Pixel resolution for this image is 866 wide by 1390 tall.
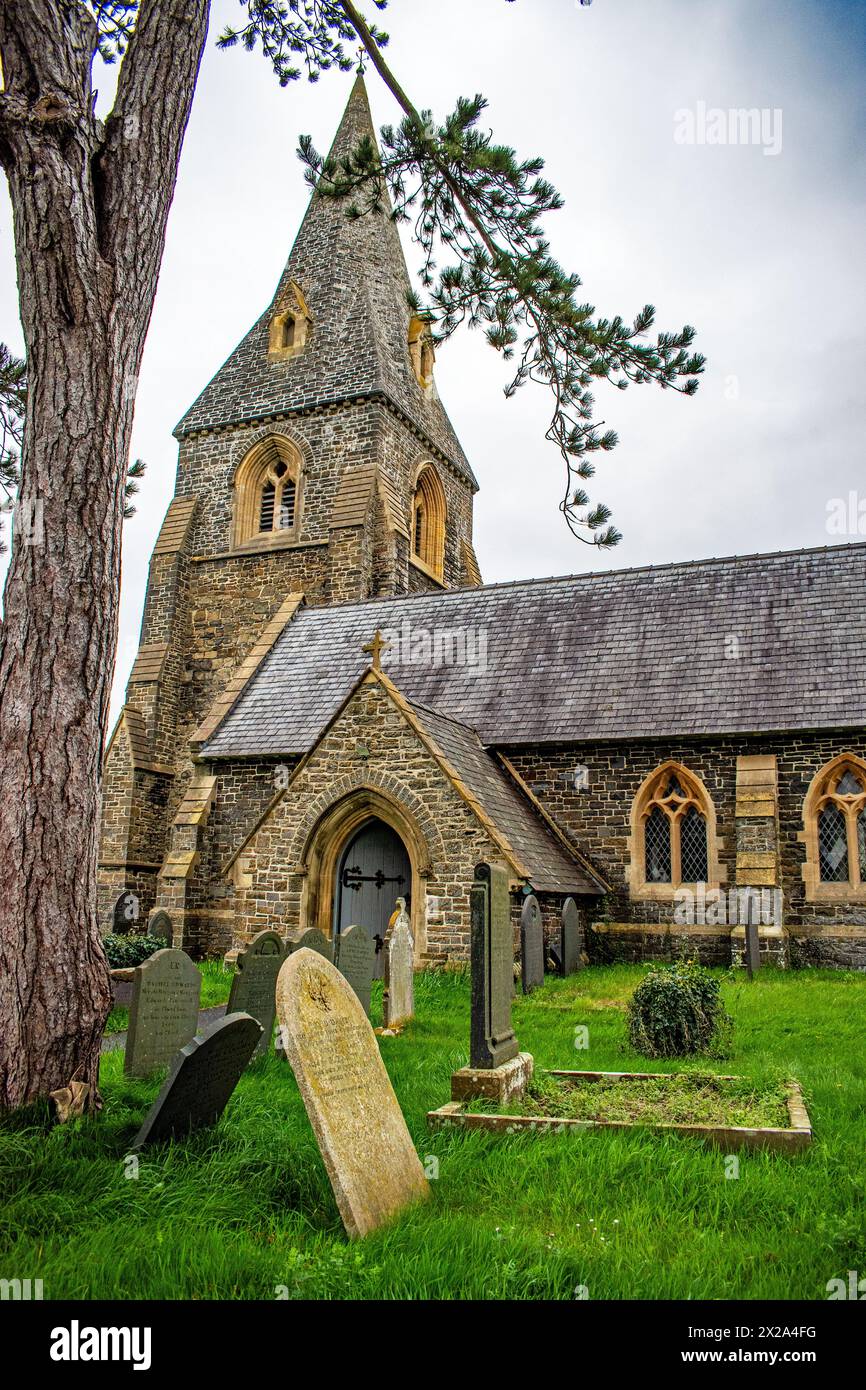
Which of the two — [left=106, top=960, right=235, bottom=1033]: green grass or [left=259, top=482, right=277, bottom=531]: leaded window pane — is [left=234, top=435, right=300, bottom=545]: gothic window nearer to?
[left=259, top=482, right=277, bottom=531]: leaded window pane

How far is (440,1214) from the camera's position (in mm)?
4633

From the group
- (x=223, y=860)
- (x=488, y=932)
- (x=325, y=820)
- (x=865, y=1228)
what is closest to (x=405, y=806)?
(x=325, y=820)

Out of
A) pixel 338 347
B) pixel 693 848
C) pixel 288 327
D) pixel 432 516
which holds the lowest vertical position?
pixel 693 848

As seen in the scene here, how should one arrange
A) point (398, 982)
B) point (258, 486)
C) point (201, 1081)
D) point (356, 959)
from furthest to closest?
point (258, 486), point (356, 959), point (398, 982), point (201, 1081)

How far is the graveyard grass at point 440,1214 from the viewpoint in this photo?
148 inches

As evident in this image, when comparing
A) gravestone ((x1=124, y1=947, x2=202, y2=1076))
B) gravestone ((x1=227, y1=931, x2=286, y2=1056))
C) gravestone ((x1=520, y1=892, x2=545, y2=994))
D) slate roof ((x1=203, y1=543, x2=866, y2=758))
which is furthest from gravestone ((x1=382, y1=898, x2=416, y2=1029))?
slate roof ((x1=203, y1=543, x2=866, y2=758))

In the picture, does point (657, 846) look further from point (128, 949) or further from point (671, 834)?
point (128, 949)

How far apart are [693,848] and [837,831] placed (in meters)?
2.13

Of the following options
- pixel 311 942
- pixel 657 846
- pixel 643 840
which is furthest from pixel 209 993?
pixel 657 846

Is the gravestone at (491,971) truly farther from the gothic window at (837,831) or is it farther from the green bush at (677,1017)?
the gothic window at (837,831)

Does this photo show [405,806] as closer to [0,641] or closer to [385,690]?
[385,690]

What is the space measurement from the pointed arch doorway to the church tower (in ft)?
20.2

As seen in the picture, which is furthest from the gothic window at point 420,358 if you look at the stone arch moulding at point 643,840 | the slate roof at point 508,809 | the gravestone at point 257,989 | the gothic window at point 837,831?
the gravestone at point 257,989

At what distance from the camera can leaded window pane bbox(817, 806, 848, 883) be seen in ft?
50.0
